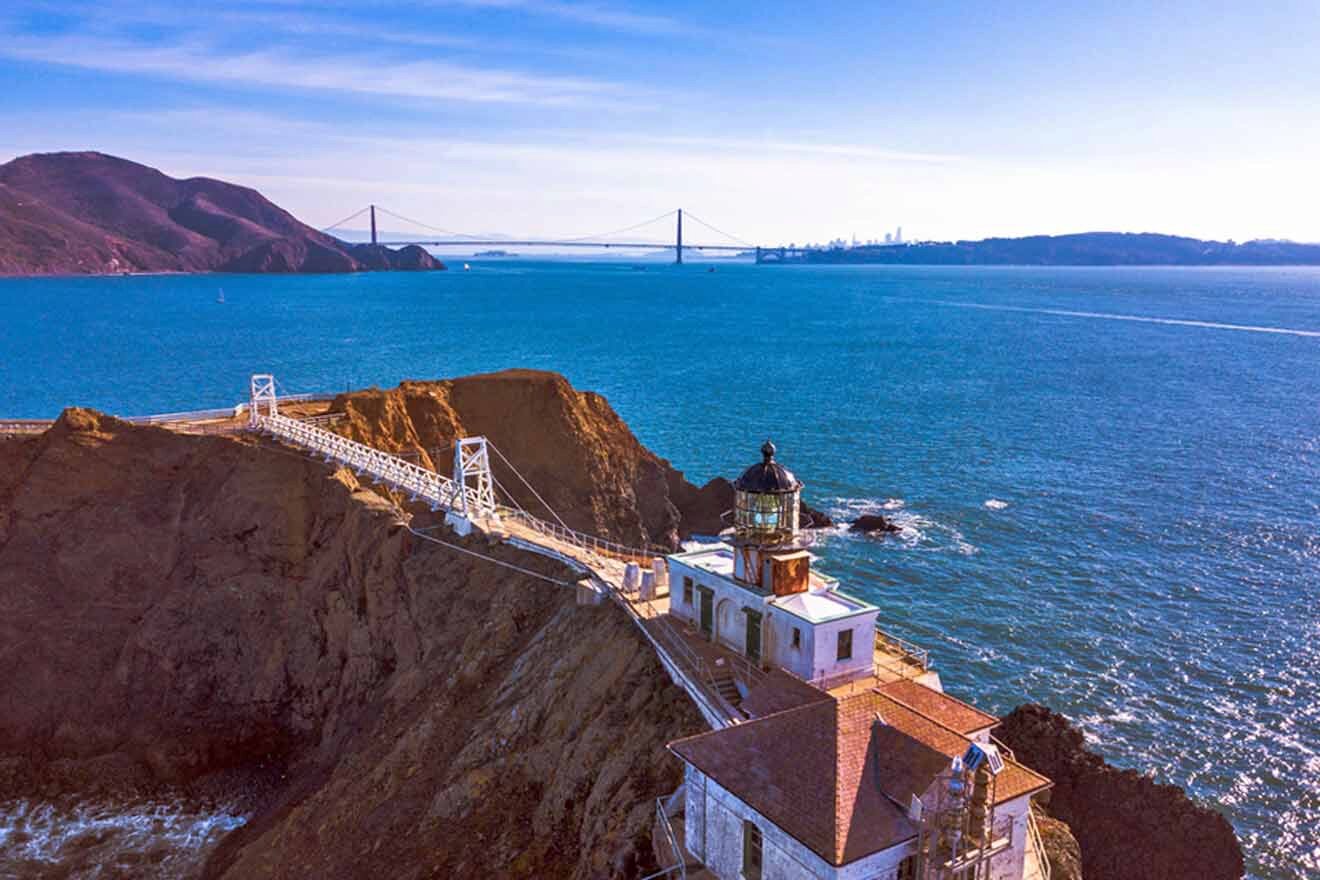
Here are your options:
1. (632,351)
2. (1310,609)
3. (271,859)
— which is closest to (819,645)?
(271,859)

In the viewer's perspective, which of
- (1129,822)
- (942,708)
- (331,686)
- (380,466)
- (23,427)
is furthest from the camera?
(23,427)

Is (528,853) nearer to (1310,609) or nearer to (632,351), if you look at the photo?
(1310,609)

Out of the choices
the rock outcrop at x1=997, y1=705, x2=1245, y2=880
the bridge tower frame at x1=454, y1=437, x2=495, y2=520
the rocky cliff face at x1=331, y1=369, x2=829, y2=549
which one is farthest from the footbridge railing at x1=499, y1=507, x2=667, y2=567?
the rock outcrop at x1=997, y1=705, x2=1245, y2=880

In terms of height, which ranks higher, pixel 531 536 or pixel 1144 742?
pixel 531 536

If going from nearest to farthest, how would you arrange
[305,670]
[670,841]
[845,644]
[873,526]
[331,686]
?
[670,841]
[845,644]
[331,686]
[305,670]
[873,526]

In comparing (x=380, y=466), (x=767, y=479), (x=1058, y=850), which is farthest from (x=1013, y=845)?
(x=380, y=466)

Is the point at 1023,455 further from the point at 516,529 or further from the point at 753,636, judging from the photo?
the point at 753,636

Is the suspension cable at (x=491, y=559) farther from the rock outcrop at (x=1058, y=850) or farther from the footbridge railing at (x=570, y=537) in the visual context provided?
the rock outcrop at (x=1058, y=850)
